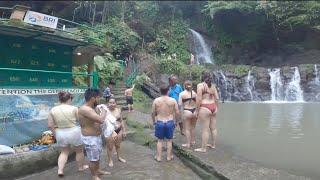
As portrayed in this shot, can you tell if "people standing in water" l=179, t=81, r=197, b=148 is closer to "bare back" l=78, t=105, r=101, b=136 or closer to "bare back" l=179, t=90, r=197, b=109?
"bare back" l=179, t=90, r=197, b=109

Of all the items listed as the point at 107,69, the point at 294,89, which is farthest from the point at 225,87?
the point at 107,69

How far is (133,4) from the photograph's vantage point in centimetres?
3481

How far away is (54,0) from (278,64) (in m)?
19.6

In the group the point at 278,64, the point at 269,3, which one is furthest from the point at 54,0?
the point at 278,64

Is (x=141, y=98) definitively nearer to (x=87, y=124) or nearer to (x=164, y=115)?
(x=164, y=115)

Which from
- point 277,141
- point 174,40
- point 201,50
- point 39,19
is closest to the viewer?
point 39,19

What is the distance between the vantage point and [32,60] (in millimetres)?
10297

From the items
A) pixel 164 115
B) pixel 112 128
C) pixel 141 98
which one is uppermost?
pixel 164 115

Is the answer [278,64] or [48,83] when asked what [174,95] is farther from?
[278,64]

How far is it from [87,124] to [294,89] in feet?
78.7

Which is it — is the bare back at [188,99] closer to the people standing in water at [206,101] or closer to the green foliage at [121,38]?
the people standing in water at [206,101]

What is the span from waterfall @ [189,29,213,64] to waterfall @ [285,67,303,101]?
30.7 ft

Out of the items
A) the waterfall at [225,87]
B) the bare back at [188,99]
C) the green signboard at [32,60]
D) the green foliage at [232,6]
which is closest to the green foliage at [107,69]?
the green signboard at [32,60]

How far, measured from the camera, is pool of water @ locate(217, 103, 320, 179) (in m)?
8.43
